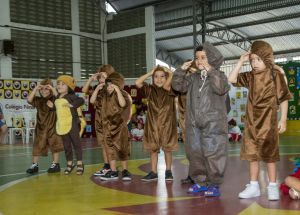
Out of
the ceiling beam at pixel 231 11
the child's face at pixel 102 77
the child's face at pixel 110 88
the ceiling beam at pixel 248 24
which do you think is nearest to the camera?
the child's face at pixel 110 88

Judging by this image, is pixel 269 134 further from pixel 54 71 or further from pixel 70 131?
pixel 54 71

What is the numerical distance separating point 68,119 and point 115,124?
98 centimetres

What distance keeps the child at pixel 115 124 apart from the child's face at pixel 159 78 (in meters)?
0.53

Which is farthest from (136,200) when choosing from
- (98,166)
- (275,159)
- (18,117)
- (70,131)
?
(18,117)

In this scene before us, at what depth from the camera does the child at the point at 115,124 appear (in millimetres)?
5508

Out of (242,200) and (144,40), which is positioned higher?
(144,40)

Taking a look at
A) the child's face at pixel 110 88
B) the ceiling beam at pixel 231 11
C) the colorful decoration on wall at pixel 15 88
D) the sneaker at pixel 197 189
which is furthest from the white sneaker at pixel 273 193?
the ceiling beam at pixel 231 11

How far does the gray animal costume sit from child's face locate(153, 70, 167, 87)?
3.44 feet

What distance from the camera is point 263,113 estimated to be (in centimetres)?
401

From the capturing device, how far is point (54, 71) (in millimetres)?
18172

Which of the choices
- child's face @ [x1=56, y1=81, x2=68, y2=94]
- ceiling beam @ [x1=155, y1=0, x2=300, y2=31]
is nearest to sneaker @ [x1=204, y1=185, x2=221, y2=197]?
child's face @ [x1=56, y1=81, x2=68, y2=94]

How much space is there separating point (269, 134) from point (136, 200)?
1.38 metres

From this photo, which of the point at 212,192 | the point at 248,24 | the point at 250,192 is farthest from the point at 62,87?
the point at 248,24

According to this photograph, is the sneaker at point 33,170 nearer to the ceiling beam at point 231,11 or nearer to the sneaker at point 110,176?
the sneaker at point 110,176
